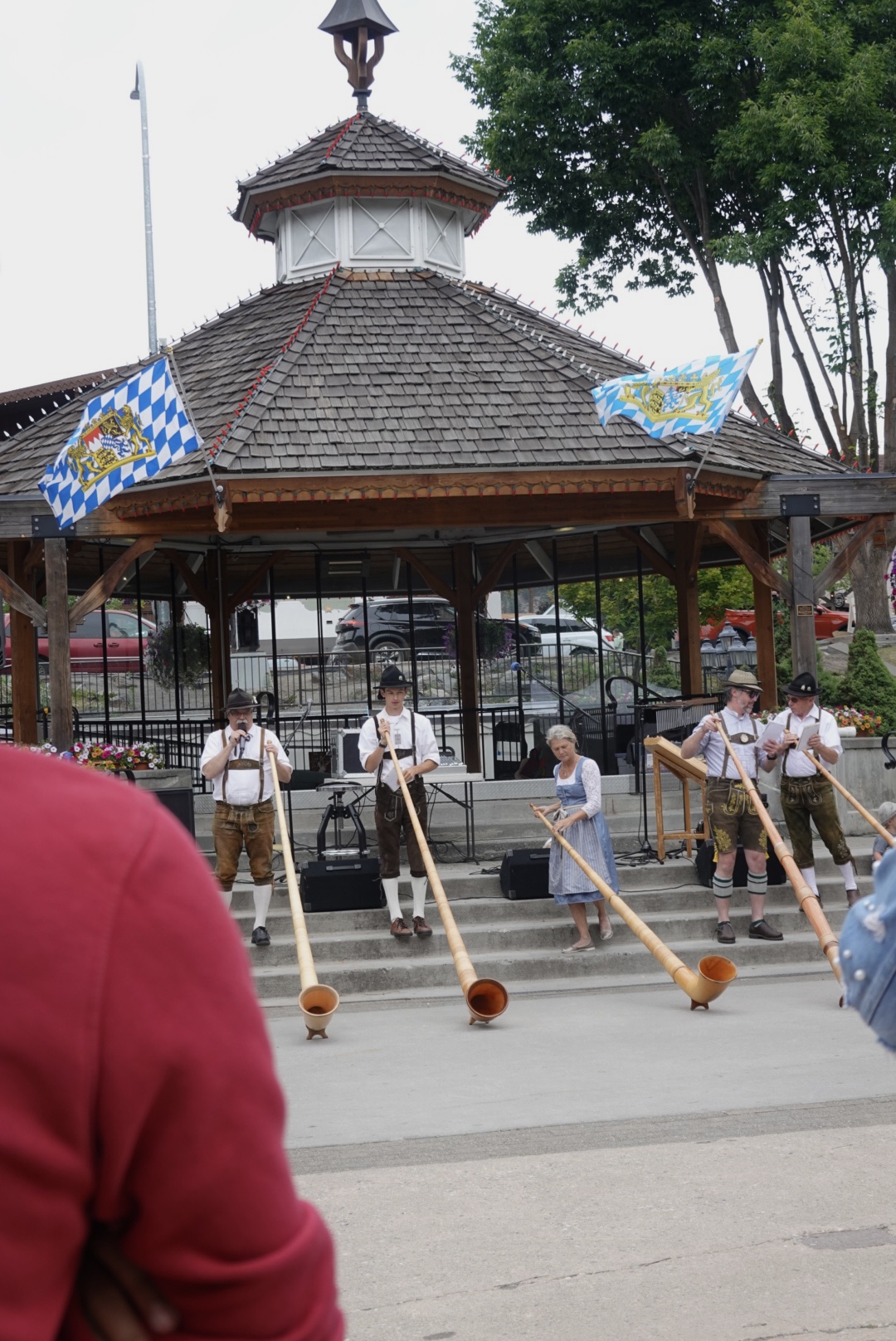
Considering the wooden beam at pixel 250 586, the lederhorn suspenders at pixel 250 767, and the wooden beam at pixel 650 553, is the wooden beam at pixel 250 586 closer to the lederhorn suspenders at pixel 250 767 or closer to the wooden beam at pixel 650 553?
the wooden beam at pixel 650 553

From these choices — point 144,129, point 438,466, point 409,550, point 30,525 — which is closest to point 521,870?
point 438,466

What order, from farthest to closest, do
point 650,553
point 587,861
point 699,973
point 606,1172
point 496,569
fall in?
1. point 496,569
2. point 650,553
3. point 587,861
4. point 699,973
5. point 606,1172

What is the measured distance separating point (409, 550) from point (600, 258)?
425 inches

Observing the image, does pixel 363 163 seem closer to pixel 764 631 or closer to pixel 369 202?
pixel 369 202

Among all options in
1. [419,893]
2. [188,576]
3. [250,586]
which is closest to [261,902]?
[419,893]

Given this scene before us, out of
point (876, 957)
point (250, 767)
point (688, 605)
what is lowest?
point (250, 767)

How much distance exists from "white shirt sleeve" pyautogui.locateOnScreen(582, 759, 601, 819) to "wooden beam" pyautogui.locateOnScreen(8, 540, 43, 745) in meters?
6.68

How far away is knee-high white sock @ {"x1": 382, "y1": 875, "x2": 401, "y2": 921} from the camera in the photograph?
10844mm

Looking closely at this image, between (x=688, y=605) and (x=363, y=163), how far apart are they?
20.9ft

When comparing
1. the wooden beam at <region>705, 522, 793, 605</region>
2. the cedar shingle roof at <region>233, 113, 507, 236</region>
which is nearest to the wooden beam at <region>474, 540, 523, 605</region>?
the wooden beam at <region>705, 522, 793, 605</region>

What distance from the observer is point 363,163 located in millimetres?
16734

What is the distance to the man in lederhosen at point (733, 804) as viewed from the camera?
422 inches

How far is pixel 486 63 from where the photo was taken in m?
25.1

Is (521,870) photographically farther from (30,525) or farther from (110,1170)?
(110,1170)
